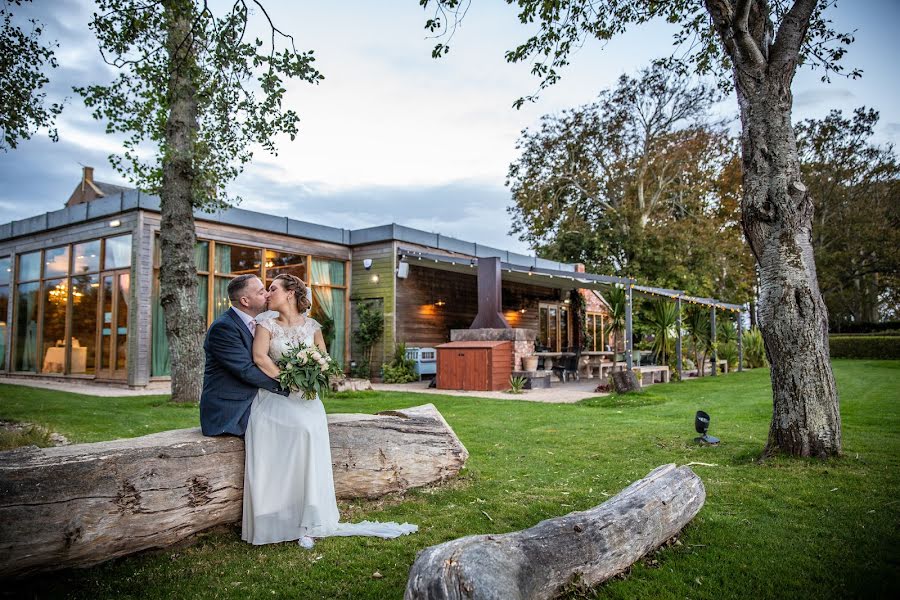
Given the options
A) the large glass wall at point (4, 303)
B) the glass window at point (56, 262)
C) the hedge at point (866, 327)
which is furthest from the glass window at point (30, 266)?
the hedge at point (866, 327)

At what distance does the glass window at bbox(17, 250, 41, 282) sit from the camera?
13.9 meters

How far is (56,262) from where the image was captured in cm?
1354

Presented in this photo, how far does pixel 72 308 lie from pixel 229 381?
1224cm

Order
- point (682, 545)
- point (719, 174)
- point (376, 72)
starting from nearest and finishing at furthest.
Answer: point (682, 545) < point (376, 72) < point (719, 174)

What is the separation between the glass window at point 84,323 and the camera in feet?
41.2

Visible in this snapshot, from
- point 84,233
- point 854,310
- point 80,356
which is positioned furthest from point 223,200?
point 854,310

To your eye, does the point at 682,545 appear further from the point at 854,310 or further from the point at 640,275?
the point at 854,310

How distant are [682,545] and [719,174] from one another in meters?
25.2

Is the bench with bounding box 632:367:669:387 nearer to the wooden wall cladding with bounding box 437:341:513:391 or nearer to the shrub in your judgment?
the wooden wall cladding with bounding box 437:341:513:391

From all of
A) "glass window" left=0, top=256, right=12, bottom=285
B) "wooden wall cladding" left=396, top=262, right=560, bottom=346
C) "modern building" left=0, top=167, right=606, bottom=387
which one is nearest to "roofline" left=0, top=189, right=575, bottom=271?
"modern building" left=0, top=167, right=606, bottom=387

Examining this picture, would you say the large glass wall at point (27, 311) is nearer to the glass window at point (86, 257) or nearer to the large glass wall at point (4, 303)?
the large glass wall at point (4, 303)

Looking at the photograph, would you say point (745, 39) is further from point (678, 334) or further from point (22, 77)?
point (678, 334)

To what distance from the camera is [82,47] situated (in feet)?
23.2

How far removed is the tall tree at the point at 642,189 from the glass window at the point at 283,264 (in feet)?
42.6
